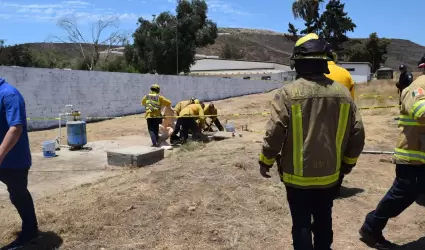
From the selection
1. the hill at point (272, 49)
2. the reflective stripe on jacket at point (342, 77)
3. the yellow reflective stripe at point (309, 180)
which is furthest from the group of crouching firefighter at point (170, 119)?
the hill at point (272, 49)

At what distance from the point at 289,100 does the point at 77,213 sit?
3.00 metres

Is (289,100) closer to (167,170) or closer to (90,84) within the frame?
(167,170)

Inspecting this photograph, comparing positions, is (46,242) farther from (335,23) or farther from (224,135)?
(335,23)

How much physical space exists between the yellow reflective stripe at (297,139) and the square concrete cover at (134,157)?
4981 mm

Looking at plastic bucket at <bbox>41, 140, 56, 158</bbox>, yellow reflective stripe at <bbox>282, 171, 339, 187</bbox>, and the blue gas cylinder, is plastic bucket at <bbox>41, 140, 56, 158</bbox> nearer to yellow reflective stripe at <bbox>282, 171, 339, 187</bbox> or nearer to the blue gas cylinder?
the blue gas cylinder

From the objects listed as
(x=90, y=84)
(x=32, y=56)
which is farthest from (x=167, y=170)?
(x=32, y=56)

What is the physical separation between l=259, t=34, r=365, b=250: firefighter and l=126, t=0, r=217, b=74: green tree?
3552 centimetres

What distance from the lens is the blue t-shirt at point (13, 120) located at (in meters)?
3.52

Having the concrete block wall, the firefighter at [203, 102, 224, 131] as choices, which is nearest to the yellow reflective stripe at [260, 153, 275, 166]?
the firefighter at [203, 102, 224, 131]

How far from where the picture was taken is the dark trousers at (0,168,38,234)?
12.1ft

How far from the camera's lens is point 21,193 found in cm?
379

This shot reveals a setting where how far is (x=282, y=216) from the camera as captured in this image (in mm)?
4418

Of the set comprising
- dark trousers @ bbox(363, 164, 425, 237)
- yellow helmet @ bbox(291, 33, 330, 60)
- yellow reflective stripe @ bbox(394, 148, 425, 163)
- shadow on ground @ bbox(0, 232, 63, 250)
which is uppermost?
yellow helmet @ bbox(291, 33, 330, 60)

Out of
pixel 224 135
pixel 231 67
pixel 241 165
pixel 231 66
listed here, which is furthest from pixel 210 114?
pixel 231 66
